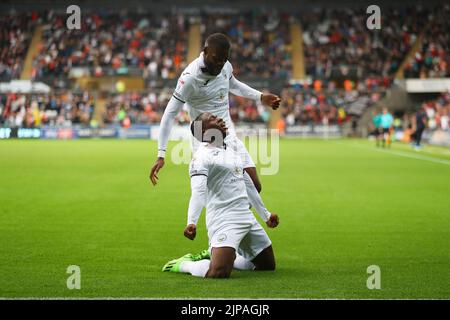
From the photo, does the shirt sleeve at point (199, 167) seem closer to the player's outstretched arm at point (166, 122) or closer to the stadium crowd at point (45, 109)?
the player's outstretched arm at point (166, 122)

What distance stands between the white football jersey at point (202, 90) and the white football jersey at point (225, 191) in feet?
2.59

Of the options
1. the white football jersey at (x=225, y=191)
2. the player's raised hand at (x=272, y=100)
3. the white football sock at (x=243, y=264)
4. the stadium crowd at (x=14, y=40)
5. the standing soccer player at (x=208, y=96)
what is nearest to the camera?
the white football jersey at (x=225, y=191)

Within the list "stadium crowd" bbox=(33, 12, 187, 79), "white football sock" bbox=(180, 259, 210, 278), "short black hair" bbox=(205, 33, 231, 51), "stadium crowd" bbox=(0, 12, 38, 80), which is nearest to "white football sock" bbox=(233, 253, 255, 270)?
"white football sock" bbox=(180, 259, 210, 278)

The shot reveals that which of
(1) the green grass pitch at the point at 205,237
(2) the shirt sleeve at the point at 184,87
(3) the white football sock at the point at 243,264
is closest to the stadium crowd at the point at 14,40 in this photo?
(1) the green grass pitch at the point at 205,237

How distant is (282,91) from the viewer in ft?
188

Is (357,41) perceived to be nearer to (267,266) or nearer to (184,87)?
(184,87)

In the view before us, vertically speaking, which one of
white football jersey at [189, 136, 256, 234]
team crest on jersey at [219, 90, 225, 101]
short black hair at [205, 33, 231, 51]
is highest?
short black hair at [205, 33, 231, 51]

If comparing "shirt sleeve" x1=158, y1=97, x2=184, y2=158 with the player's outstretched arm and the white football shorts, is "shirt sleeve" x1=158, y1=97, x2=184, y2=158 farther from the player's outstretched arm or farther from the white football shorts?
the white football shorts

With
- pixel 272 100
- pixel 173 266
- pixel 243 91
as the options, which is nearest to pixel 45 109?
pixel 243 91

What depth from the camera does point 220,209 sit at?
8516 millimetres

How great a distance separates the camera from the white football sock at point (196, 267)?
827cm

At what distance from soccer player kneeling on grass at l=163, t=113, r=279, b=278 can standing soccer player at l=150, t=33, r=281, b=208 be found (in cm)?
39

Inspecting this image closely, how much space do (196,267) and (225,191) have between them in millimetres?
890

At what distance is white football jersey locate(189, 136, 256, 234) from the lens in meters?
8.36
